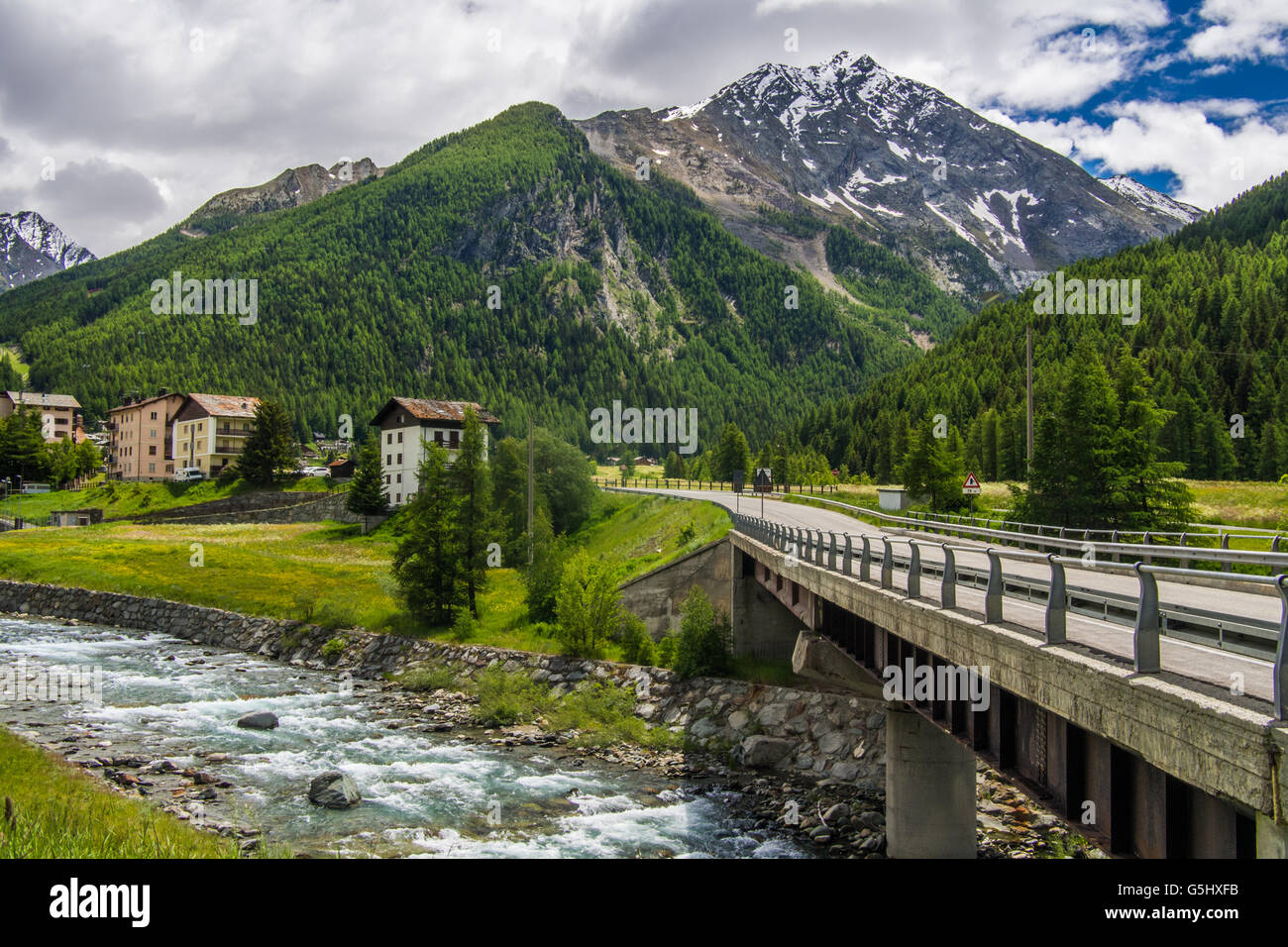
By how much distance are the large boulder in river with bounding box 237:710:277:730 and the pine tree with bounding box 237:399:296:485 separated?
76.4 meters

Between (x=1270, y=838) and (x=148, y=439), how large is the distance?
14116 centimetres

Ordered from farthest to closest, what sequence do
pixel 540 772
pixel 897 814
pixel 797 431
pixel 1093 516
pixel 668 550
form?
pixel 797 431 < pixel 668 550 < pixel 1093 516 < pixel 540 772 < pixel 897 814

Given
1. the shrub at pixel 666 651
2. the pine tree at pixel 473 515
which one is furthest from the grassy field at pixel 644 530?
the shrub at pixel 666 651

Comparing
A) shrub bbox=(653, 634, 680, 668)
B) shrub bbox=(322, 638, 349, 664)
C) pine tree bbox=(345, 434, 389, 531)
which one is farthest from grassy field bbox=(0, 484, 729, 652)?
shrub bbox=(653, 634, 680, 668)

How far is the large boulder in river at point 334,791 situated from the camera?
77.3 feet

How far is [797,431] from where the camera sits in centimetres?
16975

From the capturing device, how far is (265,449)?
10150 cm

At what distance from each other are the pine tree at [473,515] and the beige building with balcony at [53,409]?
154m

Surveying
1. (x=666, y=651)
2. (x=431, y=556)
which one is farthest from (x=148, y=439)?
(x=666, y=651)

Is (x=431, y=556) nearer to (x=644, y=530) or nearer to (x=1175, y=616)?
(x=644, y=530)

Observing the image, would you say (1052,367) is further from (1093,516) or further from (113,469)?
(113,469)

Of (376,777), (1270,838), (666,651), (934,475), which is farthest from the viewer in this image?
(934,475)
